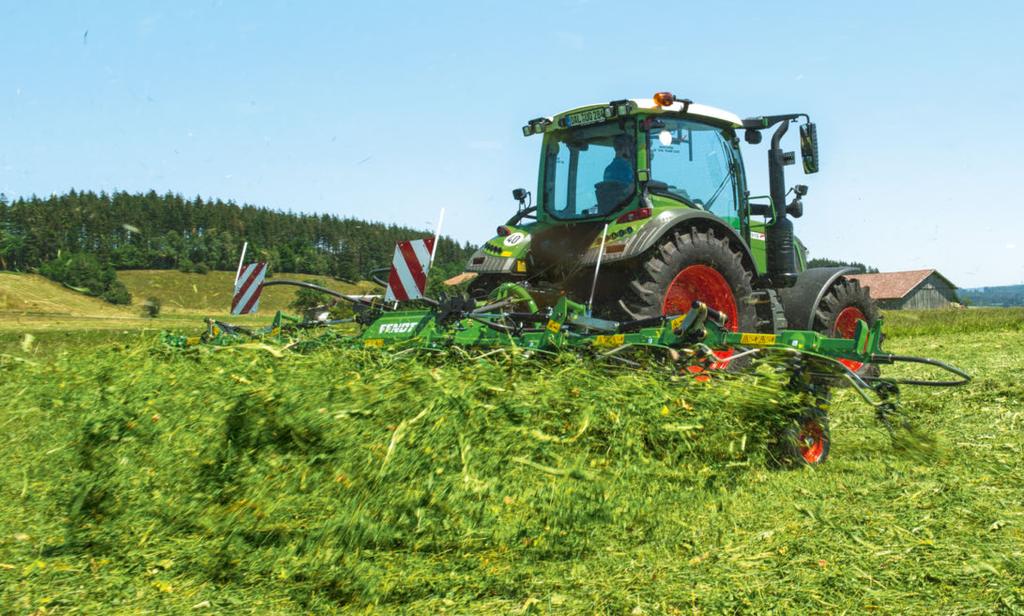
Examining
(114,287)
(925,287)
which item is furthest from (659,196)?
(925,287)

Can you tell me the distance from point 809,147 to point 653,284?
8.04 ft

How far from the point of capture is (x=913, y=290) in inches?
2279

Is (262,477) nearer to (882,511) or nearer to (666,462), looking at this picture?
(666,462)

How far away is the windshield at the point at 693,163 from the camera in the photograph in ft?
18.7

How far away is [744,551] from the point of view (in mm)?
2645

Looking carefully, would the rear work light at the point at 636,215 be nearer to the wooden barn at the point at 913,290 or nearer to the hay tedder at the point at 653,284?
the hay tedder at the point at 653,284

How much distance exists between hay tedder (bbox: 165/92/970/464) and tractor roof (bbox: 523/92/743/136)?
15 mm

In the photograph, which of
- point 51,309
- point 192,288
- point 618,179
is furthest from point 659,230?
point 192,288

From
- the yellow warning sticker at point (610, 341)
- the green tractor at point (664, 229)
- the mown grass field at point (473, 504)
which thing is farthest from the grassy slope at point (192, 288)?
the mown grass field at point (473, 504)

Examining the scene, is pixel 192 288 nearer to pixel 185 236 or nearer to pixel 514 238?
pixel 185 236

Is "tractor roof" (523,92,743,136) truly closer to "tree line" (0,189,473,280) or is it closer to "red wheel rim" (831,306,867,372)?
"red wheel rim" (831,306,867,372)

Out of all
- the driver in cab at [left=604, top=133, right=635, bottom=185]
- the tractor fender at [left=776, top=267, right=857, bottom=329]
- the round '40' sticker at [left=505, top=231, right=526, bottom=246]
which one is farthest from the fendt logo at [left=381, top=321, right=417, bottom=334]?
the tractor fender at [left=776, top=267, right=857, bottom=329]

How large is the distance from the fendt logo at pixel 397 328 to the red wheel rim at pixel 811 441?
2.24 metres

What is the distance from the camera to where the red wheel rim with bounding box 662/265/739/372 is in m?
5.26
